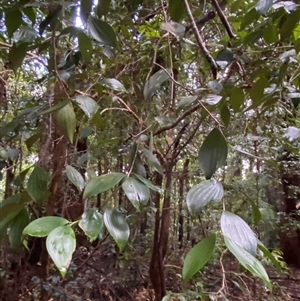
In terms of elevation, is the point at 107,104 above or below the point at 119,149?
above

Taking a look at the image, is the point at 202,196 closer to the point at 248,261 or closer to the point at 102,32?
the point at 248,261

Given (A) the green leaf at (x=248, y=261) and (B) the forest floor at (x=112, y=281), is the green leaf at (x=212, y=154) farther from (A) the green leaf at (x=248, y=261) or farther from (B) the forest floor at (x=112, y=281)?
(B) the forest floor at (x=112, y=281)

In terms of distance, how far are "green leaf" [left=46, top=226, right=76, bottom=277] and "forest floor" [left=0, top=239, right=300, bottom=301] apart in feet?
4.30

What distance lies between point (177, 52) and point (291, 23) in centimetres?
55

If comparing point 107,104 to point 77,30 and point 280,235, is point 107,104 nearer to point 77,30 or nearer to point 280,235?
point 77,30

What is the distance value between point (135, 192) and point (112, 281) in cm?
163

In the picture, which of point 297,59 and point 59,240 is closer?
point 59,240

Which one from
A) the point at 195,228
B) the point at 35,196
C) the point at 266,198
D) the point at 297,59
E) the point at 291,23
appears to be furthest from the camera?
the point at 266,198

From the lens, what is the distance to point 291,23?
0.54m

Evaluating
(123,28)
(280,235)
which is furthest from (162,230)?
(280,235)

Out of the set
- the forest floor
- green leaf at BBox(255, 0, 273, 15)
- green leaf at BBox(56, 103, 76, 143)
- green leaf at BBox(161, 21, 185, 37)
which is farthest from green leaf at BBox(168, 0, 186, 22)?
the forest floor

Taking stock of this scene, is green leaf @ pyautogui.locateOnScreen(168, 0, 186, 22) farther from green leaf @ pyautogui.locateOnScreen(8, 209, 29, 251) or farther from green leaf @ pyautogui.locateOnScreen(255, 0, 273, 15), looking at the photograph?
green leaf @ pyautogui.locateOnScreen(8, 209, 29, 251)

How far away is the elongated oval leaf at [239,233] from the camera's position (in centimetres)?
30

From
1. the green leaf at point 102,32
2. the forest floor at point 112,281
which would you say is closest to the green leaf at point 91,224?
the green leaf at point 102,32
